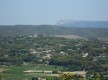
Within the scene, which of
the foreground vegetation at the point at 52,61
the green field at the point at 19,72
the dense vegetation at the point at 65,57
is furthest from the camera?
the dense vegetation at the point at 65,57

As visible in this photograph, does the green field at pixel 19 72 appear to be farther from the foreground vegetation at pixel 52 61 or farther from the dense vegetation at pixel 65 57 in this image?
the dense vegetation at pixel 65 57

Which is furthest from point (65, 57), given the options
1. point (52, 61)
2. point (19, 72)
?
point (19, 72)

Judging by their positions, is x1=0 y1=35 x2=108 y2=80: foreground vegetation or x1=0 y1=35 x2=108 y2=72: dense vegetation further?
x1=0 y1=35 x2=108 y2=72: dense vegetation

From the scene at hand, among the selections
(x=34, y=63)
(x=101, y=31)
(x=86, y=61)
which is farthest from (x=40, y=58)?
(x=101, y=31)

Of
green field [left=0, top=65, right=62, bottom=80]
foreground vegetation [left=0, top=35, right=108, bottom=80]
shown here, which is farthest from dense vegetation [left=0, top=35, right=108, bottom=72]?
green field [left=0, top=65, right=62, bottom=80]

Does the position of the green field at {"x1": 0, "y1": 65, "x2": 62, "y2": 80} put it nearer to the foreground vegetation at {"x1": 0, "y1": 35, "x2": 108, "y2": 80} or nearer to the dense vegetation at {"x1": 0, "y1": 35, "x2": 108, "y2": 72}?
the foreground vegetation at {"x1": 0, "y1": 35, "x2": 108, "y2": 80}

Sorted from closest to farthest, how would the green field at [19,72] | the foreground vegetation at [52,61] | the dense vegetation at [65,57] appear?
the green field at [19,72]
the foreground vegetation at [52,61]
the dense vegetation at [65,57]

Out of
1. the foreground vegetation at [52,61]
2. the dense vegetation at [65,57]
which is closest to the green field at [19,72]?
the foreground vegetation at [52,61]

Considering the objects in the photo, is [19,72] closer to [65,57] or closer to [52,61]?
[52,61]

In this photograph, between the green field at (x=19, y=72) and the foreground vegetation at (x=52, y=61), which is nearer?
the green field at (x=19, y=72)

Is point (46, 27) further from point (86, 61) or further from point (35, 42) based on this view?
point (86, 61)

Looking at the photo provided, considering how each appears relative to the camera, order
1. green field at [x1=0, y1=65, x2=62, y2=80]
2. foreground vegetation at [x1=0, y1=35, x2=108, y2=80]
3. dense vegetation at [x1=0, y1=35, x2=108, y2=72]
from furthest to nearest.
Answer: dense vegetation at [x1=0, y1=35, x2=108, y2=72] → foreground vegetation at [x1=0, y1=35, x2=108, y2=80] → green field at [x1=0, y1=65, x2=62, y2=80]
